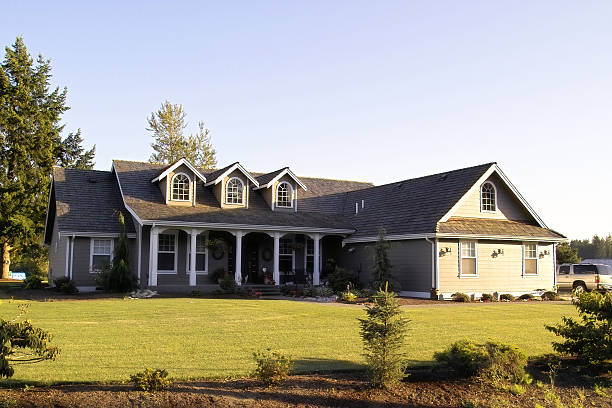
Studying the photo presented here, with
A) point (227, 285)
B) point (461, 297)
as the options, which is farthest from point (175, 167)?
point (461, 297)

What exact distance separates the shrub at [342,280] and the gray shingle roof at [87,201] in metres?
9.53

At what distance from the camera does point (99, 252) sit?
87.2 ft

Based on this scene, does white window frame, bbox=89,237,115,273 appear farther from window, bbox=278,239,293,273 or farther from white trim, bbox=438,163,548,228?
white trim, bbox=438,163,548,228

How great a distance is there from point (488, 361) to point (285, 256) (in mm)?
21307

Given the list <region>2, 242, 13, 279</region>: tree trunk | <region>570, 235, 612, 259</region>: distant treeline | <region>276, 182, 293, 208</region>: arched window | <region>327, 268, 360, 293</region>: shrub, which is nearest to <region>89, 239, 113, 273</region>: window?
<region>276, 182, 293, 208</region>: arched window

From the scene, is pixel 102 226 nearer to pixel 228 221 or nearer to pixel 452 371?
pixel 228 221

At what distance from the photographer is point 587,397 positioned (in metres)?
8.66

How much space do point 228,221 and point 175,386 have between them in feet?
60.9

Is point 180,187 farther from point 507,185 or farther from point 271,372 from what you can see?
point 271,372

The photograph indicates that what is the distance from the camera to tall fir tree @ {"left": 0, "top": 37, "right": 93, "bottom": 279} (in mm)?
36844

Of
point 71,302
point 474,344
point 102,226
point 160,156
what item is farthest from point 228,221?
point 160,156

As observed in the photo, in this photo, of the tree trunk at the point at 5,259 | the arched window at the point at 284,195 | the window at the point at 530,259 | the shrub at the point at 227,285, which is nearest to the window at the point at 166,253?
the shrub at the point at 227,285

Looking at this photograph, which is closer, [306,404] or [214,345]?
[306,404]

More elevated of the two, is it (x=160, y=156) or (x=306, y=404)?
(x=160, y=156)
